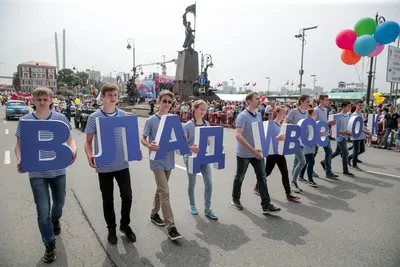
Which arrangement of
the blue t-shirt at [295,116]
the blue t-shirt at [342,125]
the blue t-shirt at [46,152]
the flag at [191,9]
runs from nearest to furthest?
1. the blue t-shirt at [46,152]
2. the blue t-shirt at [295,116]
3. the blue t-shirt at [342,125]
4. the flag at [191,9]

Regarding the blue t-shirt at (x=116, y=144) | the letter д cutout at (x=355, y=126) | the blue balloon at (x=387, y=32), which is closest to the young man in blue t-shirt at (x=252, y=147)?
the blue t-shirt at (x=116, y=144)

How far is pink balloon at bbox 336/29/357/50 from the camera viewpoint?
36.0 ft

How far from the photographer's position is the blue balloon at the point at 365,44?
10312 millimetres

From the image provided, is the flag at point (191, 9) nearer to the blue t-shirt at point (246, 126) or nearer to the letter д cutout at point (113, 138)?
the blue t-shirt at point (246, 126)

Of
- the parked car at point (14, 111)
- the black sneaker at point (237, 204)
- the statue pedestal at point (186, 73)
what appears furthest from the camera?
the statue pedestal at point (186, 73)

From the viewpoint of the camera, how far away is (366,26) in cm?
1074

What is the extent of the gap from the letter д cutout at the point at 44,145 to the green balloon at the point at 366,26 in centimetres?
1180

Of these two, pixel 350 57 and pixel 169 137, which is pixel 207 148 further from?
pixel 350 57

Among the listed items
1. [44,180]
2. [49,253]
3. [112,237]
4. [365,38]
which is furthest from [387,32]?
[49,253]

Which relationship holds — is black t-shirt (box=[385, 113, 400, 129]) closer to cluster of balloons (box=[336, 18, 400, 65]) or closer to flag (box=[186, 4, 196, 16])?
cluster of balloons (box=[336, 18, 400, 65])

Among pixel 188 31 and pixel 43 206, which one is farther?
pixel 188 31

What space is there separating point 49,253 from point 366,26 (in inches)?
493

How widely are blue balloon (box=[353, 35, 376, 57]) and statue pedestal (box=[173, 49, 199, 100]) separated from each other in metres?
21.7

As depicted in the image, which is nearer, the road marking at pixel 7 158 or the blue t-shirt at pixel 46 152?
the blue t-shirt at pixel 46 152
